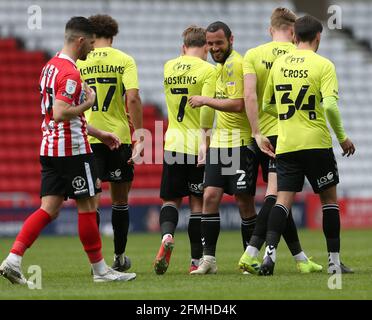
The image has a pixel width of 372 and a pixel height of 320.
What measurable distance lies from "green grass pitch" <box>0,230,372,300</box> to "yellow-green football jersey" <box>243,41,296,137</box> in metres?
1.33

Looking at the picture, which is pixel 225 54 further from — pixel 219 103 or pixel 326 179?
pixel 326 179

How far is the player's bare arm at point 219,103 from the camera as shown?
8.27 m

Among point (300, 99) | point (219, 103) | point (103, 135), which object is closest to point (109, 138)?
point (103, 135)

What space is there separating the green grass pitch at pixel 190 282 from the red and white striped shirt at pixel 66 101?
1.07m

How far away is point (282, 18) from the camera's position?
8570 mm

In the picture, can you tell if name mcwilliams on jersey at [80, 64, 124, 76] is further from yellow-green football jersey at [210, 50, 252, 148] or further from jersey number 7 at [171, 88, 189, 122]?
yellow-green football jersey at [210, 50, 252, 148]

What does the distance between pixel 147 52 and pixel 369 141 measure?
5.55 meters

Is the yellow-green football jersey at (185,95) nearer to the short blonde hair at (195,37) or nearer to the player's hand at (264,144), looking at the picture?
the short blonde hair at (195,37)

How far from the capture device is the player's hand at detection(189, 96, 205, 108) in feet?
27.1

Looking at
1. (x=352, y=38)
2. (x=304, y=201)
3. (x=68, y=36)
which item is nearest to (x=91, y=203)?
(x=68, y=36)

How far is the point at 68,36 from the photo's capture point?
24.7ft

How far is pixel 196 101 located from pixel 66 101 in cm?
140

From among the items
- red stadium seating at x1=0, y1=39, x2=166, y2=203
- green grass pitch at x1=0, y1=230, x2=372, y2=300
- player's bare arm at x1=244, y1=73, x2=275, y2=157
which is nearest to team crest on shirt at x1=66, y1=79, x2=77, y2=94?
green grass pitch at x1=0, y1=230, x2=372, y2=300
